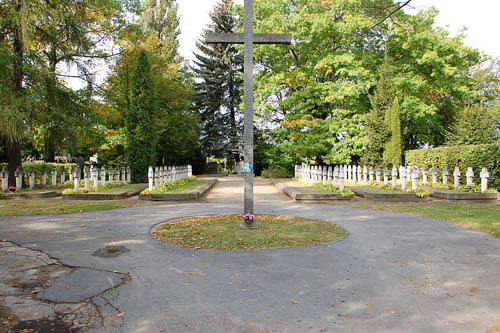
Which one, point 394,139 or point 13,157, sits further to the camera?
point 394,139

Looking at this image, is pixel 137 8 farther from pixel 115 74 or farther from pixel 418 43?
pixel 418 43

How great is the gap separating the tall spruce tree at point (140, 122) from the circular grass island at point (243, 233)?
1425cm

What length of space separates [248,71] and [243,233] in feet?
11.2

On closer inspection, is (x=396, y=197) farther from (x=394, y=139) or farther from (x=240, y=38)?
(x=394, y=139)

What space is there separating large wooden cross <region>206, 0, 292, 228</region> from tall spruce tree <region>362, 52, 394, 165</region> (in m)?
18.8

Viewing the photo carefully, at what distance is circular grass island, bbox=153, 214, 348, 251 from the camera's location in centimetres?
575

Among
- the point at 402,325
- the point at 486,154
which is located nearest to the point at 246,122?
the point at 402,325

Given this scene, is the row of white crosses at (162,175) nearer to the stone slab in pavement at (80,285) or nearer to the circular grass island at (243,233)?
the circular grass island at (243,233)

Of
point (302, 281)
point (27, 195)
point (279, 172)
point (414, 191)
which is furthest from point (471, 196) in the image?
point (279, 172)

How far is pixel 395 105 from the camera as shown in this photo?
934 inches

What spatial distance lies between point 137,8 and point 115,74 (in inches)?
222

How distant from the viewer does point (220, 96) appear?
1496 inches

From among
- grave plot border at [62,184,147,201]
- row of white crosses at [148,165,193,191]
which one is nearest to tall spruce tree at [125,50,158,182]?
row of white crosses at [148,165,193,191]

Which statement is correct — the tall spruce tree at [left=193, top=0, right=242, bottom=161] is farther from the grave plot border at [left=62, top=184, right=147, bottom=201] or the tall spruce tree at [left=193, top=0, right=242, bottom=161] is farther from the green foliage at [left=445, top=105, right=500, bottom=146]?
the grave plot border at [left=62, top=184, right=147, bottom=201]
